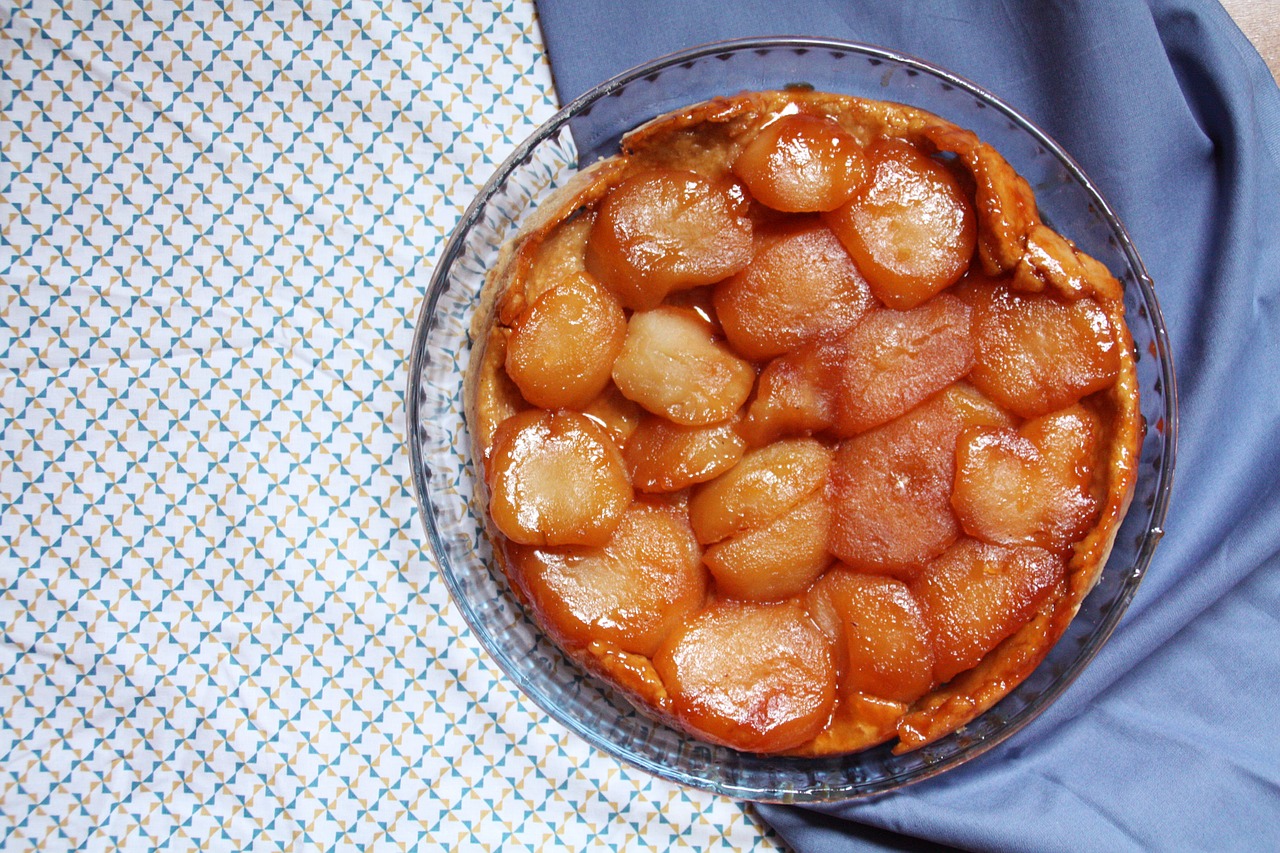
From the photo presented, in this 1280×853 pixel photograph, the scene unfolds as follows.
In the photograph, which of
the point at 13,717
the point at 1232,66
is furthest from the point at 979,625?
the point at 13,717

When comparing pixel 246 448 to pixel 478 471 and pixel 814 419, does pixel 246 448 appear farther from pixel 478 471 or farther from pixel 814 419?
pixel 814 419

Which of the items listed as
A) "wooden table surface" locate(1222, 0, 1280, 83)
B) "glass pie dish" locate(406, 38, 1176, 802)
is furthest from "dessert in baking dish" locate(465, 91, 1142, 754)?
"wooden table surface" locate(1222, 0, 1280, 83)

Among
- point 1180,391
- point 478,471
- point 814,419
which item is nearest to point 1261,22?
point 1180,391

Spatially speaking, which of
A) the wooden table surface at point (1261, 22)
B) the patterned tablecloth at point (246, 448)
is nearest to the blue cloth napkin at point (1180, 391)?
the wooden table surface at point (1261, 22)

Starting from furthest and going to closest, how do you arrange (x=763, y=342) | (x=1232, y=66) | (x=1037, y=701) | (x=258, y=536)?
(x=258, y=536) → (x=1232, y=66) → (x=1037, y=701) → (x=763, y=342)

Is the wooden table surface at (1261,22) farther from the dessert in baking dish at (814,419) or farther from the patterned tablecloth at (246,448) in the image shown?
the patterned tablecloth at (246,448)

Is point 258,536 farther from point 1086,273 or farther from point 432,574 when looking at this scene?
point 1086,273

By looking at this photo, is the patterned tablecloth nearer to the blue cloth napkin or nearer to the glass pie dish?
the glass pie dish
